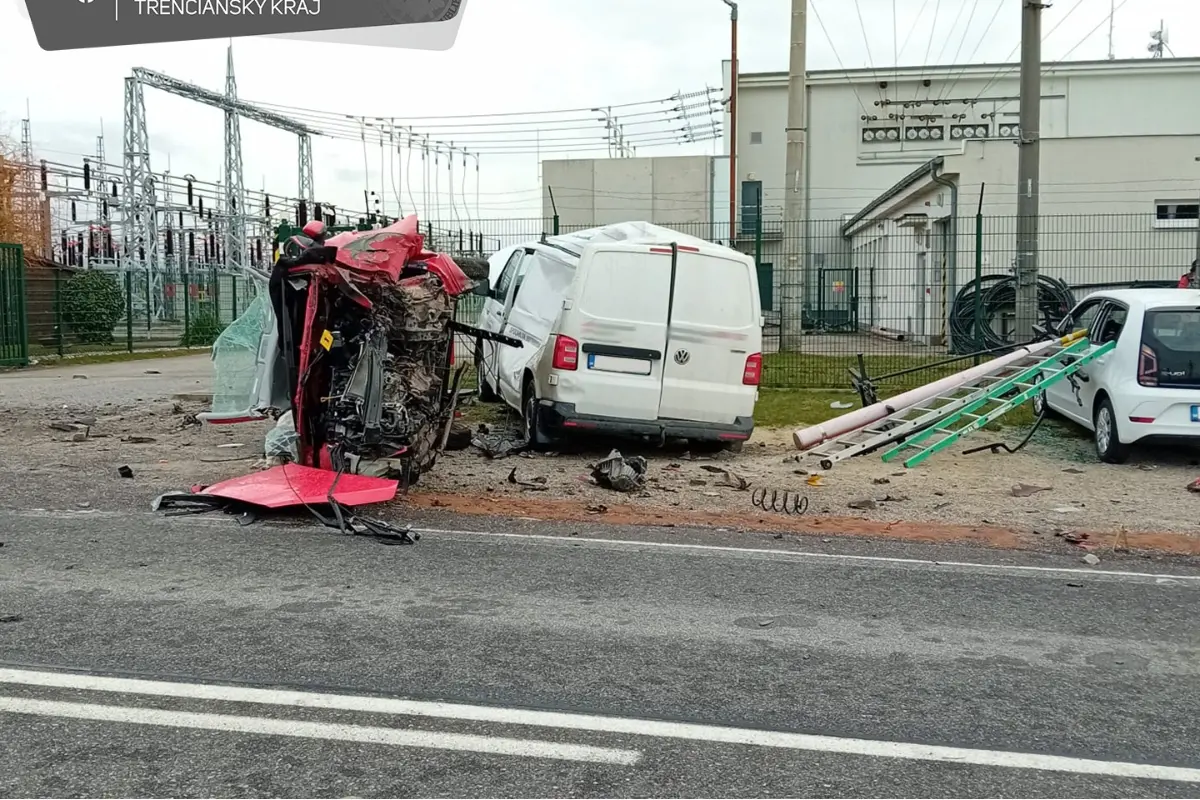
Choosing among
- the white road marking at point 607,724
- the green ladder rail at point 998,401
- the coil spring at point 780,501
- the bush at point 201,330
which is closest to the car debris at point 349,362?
the coil spring at point 780,501

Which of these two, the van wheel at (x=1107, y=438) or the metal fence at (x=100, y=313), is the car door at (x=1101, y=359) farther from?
the metal fence at (x=100, y=313)

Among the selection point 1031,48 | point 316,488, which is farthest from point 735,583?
point 1031,48

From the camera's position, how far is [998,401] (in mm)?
10141

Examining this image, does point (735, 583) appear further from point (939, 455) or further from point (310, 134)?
point (310, 134)

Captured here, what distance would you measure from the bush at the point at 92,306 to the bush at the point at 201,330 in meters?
2.03

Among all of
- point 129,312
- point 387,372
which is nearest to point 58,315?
point 129,312

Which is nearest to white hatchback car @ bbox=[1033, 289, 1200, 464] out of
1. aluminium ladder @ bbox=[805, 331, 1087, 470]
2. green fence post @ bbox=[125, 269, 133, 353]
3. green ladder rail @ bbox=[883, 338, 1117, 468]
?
green ladder rail @ bbox=[883, 338, 1117, 468]

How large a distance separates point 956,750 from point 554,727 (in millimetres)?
1434

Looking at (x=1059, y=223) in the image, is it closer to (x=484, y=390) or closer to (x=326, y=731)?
(x=484, y=390)

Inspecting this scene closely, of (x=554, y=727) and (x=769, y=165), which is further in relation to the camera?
(x=769, y=165)

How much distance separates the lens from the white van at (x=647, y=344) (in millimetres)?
9461

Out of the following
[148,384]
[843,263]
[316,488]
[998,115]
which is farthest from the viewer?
[998,115]

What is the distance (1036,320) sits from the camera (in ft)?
47.8

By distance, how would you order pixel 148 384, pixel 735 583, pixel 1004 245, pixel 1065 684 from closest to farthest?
pixel 1065 684 → pixel 735 583 → pixel 148 384 → pixel 1004 245
